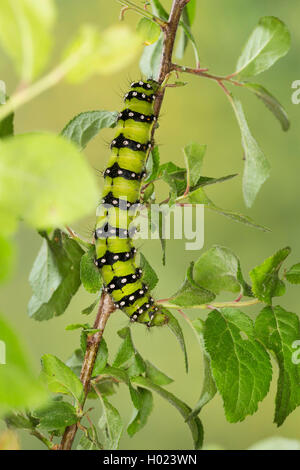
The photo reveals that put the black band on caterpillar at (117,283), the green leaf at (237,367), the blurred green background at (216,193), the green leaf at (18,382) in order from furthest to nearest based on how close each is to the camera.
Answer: the blurred green background at (216,193) < the black band on caterpillar at (117,283) < the green leaf at (237,367) < the green leaf at (18,382)

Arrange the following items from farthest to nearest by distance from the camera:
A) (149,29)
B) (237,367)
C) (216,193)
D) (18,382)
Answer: (216,193), (149,29), (237,367), (18,382)

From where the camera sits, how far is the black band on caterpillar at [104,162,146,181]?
0.47 meters

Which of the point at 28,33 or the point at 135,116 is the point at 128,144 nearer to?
the point at 135,116

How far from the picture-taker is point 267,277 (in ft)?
1.26

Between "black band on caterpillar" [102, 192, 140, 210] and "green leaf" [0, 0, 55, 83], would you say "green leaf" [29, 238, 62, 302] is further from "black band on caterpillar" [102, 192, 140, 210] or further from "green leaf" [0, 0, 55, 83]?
"green leaf" [0, 0, 55, 83]

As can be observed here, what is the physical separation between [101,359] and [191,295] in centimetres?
9

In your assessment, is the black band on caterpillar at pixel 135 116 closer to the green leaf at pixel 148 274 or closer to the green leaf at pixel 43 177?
the green leaf at pixel 148 274

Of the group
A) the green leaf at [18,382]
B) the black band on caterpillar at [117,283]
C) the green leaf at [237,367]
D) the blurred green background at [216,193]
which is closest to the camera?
the green leaf at [18,382]

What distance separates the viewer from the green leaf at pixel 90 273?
1.43ft

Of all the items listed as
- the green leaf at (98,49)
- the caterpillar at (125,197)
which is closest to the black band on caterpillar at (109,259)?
the caterpillar at (125,197)

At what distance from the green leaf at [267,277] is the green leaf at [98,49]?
271 mm

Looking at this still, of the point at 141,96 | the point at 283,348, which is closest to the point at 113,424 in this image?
the point at 283,348

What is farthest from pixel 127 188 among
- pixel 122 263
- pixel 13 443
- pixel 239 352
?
pixel 13 443

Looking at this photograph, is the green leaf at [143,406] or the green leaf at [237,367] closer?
the green leaf at [237,367]
